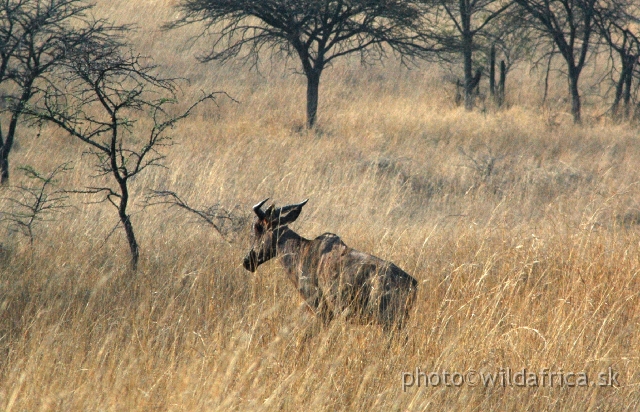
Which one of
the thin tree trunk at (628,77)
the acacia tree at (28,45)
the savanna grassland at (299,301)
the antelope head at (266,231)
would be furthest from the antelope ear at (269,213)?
the thin tree trunk at (628,77)

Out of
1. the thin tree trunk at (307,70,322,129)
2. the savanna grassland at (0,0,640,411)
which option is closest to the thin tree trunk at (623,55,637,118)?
the savanna grassland at (0,0,640,411)

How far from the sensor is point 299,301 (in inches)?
176

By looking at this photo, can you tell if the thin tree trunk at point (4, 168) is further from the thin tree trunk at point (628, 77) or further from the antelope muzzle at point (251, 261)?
the thin tree trunk at point (628, 77)

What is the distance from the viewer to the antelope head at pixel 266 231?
4.30 metres

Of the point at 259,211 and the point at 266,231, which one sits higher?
the point at 259,211

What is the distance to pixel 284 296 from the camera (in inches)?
176

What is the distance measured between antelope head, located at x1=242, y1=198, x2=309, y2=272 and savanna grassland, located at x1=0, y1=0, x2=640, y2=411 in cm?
36

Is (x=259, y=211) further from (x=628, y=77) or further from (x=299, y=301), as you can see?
(x=628, y=77)

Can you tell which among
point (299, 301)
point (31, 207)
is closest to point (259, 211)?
point (299, 301)

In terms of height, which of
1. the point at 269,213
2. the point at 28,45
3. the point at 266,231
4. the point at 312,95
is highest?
the point at 28,45

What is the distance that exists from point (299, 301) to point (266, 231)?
1.87ft

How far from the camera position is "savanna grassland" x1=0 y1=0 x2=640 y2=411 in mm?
3340

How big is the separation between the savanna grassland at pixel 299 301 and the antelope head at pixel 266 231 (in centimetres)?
36

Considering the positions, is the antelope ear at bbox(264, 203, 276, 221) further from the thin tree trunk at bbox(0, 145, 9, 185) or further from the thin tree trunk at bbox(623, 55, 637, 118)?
the thin tree trunk at bbox(623, 55, 637, 118)
